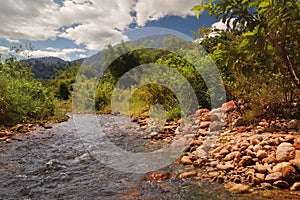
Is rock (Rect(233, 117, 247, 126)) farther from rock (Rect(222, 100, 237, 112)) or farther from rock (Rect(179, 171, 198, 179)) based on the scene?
rock (Rect(179, 171, 198, 179))

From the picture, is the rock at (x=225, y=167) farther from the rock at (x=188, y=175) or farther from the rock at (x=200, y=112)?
the rock at (x=200, y=112)

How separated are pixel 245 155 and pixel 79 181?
272 centimetres

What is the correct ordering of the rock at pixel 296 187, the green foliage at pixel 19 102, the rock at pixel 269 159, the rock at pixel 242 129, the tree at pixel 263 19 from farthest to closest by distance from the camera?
1. the green foliage at pixel 19 102
2. the rock at pixel 242 129
3. the rock at pixel 269 159
4. the rock at pixel 296 187
5. the tree at pixel 263 19

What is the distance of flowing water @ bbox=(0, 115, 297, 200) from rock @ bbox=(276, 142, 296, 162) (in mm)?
765

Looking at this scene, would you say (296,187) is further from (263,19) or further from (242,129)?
(242,129)

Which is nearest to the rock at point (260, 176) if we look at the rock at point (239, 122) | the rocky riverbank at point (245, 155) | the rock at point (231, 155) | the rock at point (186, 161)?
the rocky riverbank at point (245, 155)

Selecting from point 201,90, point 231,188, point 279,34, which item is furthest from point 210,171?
point 201,90

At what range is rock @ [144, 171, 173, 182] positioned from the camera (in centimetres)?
384

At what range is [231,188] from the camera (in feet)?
10.9

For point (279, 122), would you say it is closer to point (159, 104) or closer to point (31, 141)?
point (159, 104)

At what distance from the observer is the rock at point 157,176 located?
384 centimetres

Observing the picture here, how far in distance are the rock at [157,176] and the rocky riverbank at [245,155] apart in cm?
22

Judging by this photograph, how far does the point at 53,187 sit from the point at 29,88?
378 inches

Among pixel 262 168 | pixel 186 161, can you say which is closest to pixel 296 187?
pixel 262 168
